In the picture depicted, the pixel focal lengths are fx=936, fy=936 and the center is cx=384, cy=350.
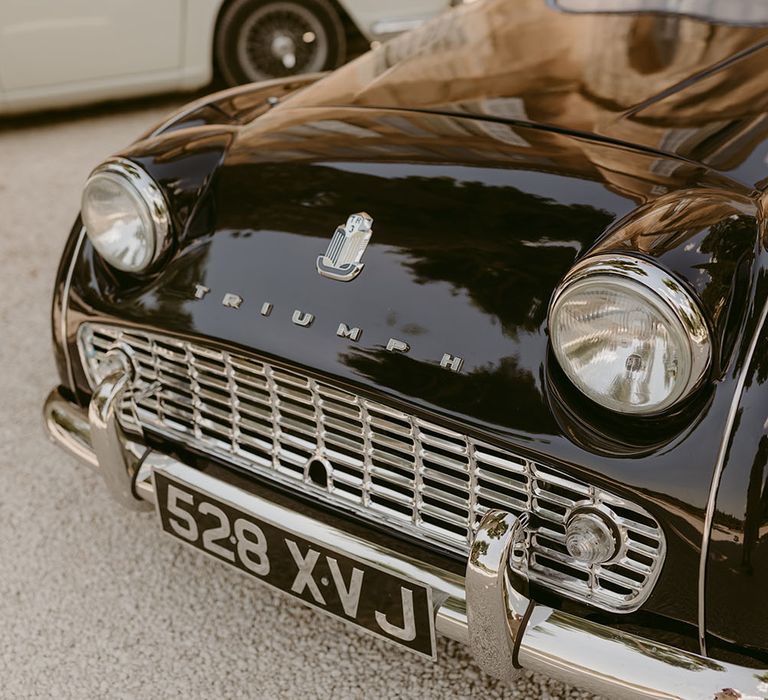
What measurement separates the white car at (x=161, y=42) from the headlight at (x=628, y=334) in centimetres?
408

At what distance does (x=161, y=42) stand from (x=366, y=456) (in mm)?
4176

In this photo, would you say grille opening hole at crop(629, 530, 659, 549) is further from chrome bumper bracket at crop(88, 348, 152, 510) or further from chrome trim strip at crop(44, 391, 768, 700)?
chrome bumper bracket at crop(88, 348, 152, 510)

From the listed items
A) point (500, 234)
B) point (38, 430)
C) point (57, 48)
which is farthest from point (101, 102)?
point (500, 234)

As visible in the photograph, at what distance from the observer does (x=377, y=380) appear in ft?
5.46

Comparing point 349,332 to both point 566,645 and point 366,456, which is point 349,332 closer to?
point 366,456

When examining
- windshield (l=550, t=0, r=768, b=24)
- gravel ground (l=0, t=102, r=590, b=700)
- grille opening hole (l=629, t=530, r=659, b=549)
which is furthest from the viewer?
windshield (l=550, t=0, r=768, b=24)

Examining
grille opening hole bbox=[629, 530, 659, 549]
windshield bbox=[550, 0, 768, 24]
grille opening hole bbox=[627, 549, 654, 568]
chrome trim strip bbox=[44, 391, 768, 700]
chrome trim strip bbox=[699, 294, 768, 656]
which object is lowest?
chrome trim strip bbox=[44, 391, 768, 700]

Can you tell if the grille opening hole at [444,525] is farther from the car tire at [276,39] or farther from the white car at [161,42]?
the car tire at [276,39]

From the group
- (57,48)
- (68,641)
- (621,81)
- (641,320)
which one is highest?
(621,81)

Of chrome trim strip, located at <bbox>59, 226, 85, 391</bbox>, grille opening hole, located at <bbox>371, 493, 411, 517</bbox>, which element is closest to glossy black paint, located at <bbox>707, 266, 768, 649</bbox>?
grille opening hole, located at <bbox>371, 493, 411, 517</bbox>

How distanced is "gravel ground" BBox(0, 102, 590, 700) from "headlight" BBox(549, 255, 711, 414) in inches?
33.1

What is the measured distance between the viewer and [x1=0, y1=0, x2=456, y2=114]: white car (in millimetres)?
5031

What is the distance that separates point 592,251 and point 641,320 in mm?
147

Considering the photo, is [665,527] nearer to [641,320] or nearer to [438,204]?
[641,320]
